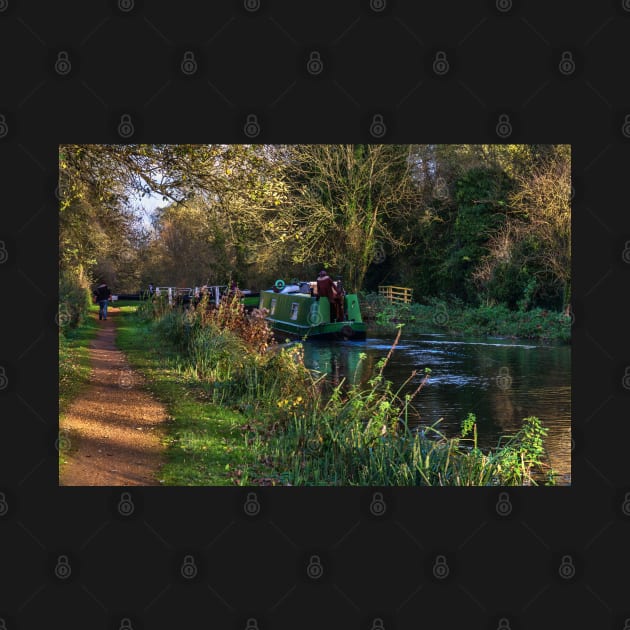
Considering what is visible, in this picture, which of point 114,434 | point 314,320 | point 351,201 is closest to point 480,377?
point 314,320

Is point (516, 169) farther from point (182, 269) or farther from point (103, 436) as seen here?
point (103, 436)

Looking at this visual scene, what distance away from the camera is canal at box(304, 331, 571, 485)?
436 inches

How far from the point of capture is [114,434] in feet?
26.8

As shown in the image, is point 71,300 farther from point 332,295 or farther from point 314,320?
point 332,295

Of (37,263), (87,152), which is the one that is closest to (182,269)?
(87,152)

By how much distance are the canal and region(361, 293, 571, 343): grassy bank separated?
0.90m

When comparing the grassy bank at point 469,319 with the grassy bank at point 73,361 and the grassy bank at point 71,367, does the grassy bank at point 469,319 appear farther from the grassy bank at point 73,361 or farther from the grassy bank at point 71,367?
the grassy bank at point 71,367

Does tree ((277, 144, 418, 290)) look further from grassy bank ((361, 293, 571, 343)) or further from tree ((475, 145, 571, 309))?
tree ((475, 145, 571, 309))

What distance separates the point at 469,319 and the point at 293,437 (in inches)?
737

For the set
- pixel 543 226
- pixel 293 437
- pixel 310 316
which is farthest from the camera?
pixel 543 226

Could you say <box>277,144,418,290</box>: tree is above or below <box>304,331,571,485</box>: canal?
above

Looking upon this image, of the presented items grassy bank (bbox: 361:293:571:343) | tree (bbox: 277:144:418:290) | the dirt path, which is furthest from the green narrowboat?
the dirt path

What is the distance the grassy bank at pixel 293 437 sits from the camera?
693cm
